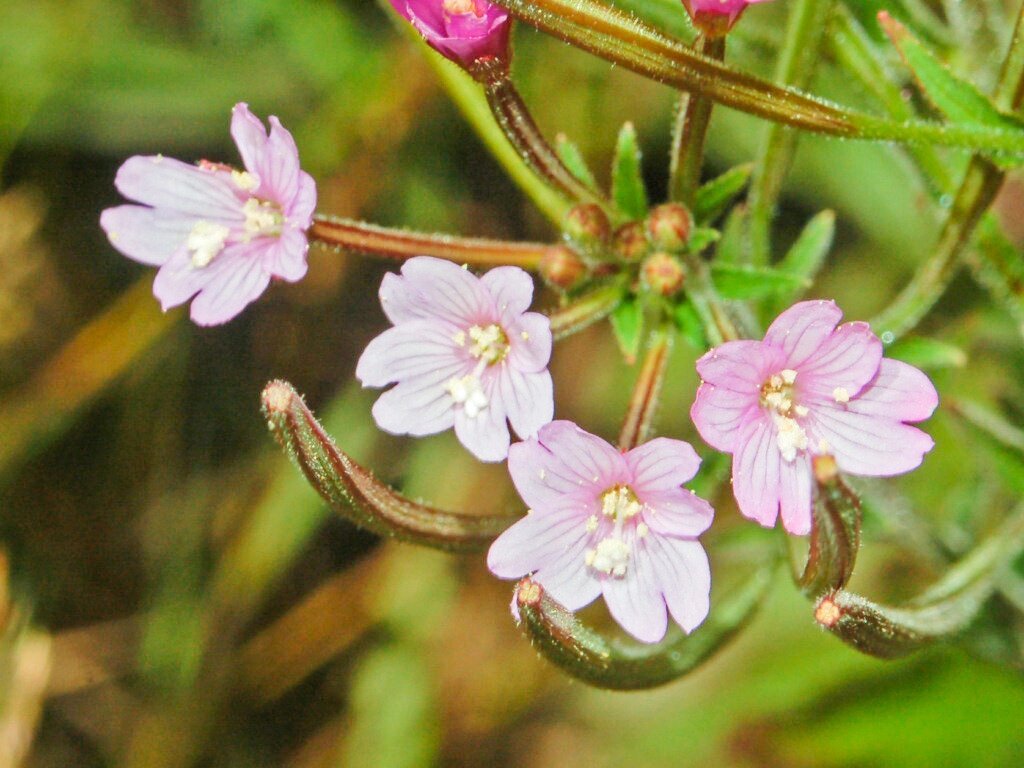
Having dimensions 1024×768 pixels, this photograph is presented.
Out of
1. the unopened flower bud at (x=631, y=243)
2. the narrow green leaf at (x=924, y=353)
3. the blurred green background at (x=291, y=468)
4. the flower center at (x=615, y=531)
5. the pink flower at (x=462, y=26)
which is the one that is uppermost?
the pink flower at (x=462, y=26)

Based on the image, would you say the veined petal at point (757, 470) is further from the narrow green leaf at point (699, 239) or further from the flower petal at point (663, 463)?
the narrow green leaf at point (699, 239)

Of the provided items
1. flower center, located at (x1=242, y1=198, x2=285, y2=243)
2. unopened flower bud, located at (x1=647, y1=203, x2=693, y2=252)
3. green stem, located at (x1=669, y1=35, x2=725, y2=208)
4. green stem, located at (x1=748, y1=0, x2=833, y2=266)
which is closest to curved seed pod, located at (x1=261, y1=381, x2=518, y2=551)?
flower center, located at (x1=242, y1=198, x2=285, y2=243)

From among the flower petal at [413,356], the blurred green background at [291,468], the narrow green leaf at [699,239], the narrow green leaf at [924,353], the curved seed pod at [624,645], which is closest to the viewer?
the curved seed pod at [624,645]

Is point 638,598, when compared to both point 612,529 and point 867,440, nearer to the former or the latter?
point 612,529

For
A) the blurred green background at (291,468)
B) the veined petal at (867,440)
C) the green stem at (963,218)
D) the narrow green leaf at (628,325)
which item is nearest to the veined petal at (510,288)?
the narrow green leaf at (628,325)

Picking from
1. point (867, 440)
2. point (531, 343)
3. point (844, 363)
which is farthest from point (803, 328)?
point (531, 343)
